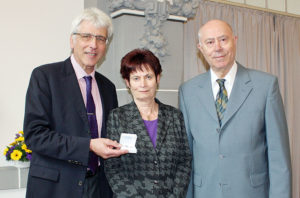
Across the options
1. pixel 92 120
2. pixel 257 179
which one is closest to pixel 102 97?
pixel 92 120

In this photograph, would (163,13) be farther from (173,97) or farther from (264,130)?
(264,130)

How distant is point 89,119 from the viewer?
2.28 metres

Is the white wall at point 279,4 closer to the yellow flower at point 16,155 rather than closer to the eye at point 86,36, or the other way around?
the eye at point 86,36

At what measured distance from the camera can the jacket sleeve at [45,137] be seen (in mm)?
2057

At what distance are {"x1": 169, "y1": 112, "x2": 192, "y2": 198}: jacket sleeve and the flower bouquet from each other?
176 cm

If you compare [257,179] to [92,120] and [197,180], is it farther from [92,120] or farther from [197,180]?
[92,120]

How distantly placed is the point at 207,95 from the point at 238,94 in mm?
210

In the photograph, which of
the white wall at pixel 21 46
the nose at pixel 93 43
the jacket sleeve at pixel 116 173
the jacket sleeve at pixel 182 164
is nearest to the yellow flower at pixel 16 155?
the white wall at pixel 21 46

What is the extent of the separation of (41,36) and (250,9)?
3115mm

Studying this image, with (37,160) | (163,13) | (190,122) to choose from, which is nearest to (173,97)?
(163,13)

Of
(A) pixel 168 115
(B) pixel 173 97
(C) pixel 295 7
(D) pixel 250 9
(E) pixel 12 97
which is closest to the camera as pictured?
(A) pixel 168 115

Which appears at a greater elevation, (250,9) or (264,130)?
(250,9)

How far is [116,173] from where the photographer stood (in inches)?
84.8

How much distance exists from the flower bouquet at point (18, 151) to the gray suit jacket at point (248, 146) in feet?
6.14
